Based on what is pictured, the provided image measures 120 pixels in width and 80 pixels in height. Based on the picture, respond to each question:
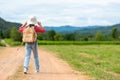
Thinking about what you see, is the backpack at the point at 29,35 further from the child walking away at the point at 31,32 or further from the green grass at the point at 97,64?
the green grass at the point at 97,64

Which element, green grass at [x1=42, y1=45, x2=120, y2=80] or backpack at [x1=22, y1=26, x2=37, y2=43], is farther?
green grass at [x1=42, y1=45, x2=120, y2=80]

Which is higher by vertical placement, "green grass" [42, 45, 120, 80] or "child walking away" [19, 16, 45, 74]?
"child walking away" [19, 16, 45, 74]


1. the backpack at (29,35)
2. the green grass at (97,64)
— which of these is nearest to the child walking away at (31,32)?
the backpack at (29,35)

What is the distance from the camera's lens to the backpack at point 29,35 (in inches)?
570

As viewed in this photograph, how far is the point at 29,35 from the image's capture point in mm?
14508

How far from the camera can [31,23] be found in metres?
14.6

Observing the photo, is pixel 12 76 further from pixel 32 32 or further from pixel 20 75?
pixel 32 32

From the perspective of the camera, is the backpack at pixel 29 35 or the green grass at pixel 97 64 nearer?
the backpack at pixel 29 35

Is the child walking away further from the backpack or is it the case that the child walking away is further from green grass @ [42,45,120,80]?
green grass @ [42,45,120,80]

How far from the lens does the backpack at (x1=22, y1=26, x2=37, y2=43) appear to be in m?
14.5

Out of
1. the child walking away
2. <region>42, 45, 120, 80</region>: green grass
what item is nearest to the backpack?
the child walking away

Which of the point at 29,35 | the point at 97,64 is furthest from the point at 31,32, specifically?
the point at 97,64

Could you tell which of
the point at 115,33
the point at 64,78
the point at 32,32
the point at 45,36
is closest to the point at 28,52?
the point at 32,32

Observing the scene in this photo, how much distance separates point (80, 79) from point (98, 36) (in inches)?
4461
